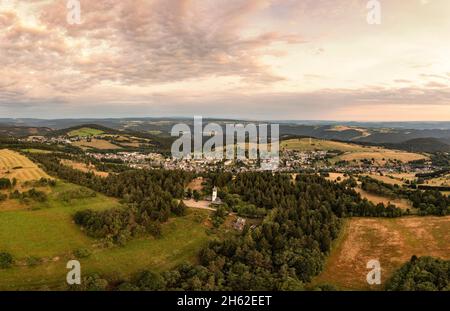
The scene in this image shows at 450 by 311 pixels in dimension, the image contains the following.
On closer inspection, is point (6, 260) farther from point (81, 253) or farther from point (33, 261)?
point (81, 253)

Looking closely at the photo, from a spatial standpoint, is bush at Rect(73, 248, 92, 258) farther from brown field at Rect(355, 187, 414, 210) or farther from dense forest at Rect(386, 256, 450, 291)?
brown field at Rect(355, 187, 414, 210)

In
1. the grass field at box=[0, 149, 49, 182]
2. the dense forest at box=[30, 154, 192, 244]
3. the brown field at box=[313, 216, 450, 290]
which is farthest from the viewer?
the grass field at box=[0, 149, 49, 182]

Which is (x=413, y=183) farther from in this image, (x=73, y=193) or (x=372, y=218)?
(x=73, y=193)

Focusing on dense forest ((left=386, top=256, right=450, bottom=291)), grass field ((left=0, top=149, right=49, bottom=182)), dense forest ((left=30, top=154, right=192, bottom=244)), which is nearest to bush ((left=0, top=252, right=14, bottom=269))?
dense forest ((left=30, top=154, right=192, bottom=244))

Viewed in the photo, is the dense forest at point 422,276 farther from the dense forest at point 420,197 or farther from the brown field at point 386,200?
the brown field at point 386,200

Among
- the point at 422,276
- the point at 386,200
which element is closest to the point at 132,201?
the point at 422,276

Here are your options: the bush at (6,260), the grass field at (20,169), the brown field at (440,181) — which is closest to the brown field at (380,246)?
the bush at (6,260)
